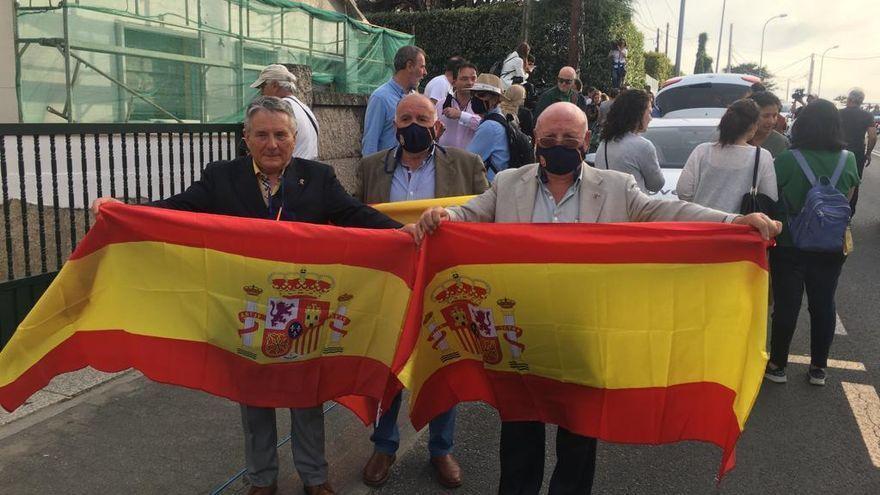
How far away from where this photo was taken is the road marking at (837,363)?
5.45 metres

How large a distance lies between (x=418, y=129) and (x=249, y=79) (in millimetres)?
6540

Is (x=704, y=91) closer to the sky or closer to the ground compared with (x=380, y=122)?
closer to the sky

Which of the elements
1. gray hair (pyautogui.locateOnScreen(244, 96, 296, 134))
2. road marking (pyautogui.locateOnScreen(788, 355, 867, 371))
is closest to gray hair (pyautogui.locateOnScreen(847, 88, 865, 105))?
road marking (pyautogui.locateOnScreen(788, 355, 867, 371))

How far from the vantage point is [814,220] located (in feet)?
15.4

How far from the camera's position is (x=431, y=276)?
2.94 m

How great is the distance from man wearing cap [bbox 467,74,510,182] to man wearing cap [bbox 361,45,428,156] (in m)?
0.60

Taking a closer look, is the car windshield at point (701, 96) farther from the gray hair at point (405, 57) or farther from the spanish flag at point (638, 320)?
the spanish flag at point (638, 320)

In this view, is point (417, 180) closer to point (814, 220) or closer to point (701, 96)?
point (814, 220)

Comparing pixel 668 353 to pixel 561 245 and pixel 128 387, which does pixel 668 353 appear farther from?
pixel 128 387

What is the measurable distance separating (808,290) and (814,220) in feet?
2.03

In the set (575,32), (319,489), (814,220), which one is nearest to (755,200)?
(814,220)

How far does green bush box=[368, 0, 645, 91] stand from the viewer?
22656 millimetres

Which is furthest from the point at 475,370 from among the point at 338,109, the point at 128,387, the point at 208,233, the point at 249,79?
the point at 249,79

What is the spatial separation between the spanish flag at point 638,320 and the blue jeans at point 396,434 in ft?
2.90
